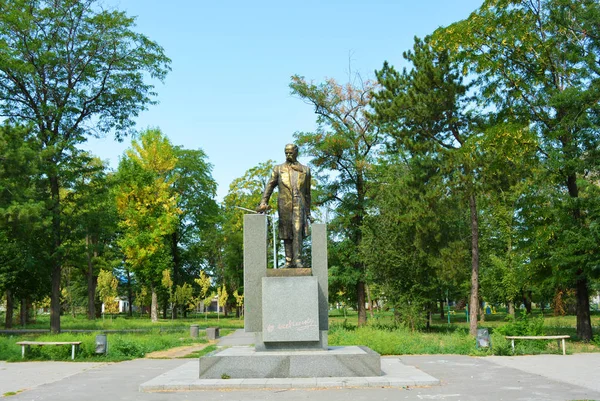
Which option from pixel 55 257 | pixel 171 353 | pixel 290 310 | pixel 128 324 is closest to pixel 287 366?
pixel 290 310

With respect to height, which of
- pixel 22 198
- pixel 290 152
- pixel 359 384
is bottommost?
pixel 359 384

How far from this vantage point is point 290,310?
10.9 metres

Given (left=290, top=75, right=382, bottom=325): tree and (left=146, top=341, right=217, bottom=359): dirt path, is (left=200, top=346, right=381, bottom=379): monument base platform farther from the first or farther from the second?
(left=290, top=75, right=382, bottom=325): tree

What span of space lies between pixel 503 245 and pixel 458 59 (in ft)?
81.9

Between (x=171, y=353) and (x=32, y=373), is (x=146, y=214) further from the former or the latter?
(x=32, y=373)

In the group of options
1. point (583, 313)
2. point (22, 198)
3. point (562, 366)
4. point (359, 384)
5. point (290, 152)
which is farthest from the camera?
point (22, 198)

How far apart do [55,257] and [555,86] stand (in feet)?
74.0

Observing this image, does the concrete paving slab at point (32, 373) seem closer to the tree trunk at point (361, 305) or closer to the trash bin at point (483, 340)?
the trash bin at point (483, 340)

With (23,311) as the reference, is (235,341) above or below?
below

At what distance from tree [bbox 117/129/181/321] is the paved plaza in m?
25.2

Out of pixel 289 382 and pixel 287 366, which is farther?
pixel 287 366

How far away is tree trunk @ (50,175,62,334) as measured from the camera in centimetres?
2517

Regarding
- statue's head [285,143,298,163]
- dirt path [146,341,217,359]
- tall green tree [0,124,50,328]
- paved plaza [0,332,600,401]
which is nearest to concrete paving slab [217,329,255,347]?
dirt path [146,341,217,359]

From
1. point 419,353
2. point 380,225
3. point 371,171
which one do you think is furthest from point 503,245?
point 419,353
